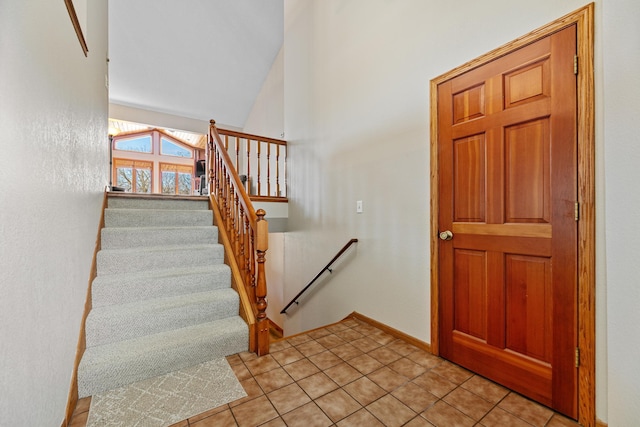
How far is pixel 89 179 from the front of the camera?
2021 mm

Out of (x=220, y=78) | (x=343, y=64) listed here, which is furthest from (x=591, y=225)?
(x=220, y=78)

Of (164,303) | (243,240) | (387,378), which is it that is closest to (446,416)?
→ (387,378)

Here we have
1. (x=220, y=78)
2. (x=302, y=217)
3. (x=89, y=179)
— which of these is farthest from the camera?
(x=220, y=78)

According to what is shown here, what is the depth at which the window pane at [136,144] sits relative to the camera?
8.61 metres

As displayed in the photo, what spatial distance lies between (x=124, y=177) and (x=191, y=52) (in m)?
5.37

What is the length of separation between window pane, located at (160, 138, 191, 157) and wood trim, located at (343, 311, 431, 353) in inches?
360

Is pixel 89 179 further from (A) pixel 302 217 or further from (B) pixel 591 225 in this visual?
(B) pixel 591 225

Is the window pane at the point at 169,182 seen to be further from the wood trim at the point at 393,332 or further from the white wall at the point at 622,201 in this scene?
the white wall at the point at 622,201

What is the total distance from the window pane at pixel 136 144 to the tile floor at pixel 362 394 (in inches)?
362

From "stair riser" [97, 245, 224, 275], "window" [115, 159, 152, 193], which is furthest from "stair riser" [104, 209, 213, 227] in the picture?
"window" [115, 159, 152, 193]

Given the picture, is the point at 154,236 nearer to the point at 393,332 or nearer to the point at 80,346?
the point at 80,346

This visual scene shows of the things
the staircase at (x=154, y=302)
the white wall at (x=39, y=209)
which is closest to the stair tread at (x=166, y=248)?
the staircase at (x=154, y=302)

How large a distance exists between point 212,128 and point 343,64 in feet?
5.38

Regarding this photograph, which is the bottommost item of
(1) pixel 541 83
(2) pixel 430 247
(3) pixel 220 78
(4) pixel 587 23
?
(2) pixel 430 247
